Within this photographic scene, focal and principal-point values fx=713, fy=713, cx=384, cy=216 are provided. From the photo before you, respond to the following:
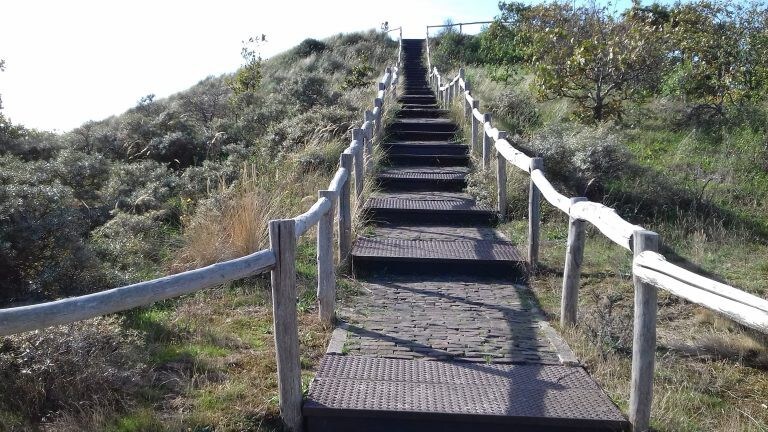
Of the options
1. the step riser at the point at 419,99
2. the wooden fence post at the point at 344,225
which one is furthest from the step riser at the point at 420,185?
the step riser at the point at 419,99

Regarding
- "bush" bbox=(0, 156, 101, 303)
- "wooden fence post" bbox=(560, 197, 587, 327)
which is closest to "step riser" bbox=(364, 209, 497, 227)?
"wooden fence post" bbox=(560, 197, 587, 327)

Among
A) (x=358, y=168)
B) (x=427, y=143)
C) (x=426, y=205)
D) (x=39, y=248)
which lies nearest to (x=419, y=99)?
(x=427, y=143)

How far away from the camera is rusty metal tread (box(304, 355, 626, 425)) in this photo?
158 inches

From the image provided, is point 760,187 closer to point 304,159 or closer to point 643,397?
point 304,159

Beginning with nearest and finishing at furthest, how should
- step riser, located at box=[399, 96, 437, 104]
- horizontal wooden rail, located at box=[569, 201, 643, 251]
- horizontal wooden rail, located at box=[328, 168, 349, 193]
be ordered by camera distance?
horizontal wooden rail, located at box=[569, 201, 643, 251], horizontal wooden rail, located at box=[328, 168, 349, 193], step riser, located at box=[399, 96, 437, 104]

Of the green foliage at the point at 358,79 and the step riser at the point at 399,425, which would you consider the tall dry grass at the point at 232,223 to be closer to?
the step riser at the point at 399,425

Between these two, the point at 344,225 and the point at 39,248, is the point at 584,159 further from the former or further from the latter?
the point at 39,248

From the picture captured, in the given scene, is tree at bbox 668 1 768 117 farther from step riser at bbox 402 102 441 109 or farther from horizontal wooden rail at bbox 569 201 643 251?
horizontal wooden rail at bbox 569 201 643 251

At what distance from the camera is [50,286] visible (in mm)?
5883

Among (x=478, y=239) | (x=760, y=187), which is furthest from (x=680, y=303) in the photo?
(x=760, y=187)

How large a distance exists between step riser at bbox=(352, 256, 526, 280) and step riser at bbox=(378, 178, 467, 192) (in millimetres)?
3430

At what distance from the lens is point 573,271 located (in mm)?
5371

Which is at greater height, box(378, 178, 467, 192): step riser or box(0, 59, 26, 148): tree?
box(0, 59, 26, 148): tree

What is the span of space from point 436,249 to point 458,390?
3.23 m
